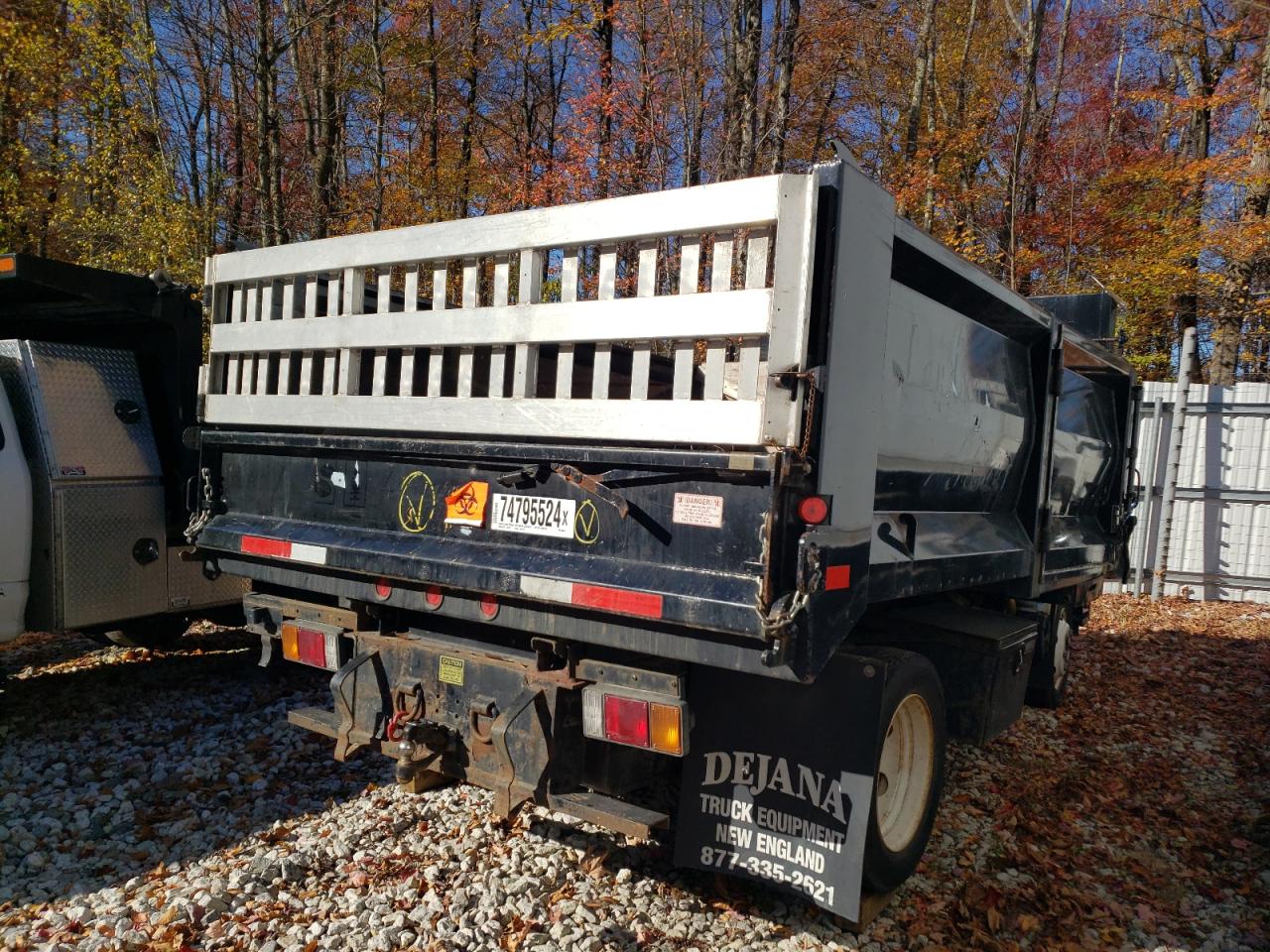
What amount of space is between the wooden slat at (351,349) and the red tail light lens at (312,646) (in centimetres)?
113

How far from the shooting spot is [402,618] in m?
3.85

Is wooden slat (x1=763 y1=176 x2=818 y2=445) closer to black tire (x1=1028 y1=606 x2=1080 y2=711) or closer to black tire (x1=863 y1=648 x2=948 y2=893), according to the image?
black tire (x1=863 y1=648 x2=948 y2=893)

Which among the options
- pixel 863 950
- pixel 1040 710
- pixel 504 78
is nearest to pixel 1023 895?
pixel 863 950

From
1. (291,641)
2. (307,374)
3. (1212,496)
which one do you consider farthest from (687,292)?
(1212,496)

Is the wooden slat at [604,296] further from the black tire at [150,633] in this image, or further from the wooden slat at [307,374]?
the black tire at [150,633]

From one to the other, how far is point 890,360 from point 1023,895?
2.43 m

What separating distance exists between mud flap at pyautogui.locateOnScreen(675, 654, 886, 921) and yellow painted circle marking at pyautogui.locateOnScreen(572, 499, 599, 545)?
25.2 inches

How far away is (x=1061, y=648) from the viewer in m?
6.16

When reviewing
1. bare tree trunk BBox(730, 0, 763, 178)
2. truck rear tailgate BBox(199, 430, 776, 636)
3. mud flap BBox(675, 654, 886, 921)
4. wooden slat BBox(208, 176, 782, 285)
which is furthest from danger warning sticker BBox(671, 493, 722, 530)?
bare tree trunk BBox(730, 0, 763, 178)

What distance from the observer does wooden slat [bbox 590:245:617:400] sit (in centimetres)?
294

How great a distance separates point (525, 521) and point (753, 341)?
3.53 ft

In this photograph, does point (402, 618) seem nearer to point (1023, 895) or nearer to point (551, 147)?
point (1023, 895)

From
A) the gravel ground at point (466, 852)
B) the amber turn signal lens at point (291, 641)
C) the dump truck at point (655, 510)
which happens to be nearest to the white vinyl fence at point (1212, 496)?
the gravel ground at point (466, 852)

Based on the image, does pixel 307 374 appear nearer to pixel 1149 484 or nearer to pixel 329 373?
pixel 329 373
